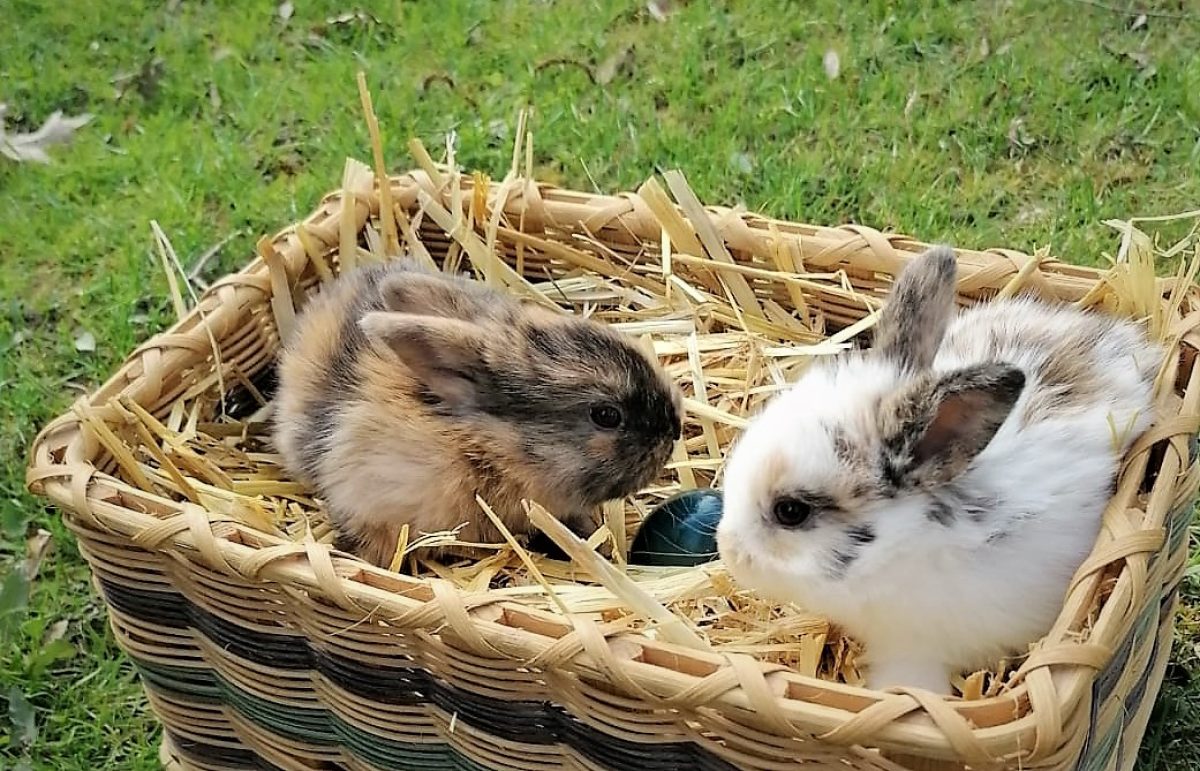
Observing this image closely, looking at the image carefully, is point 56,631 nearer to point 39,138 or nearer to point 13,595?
point 13,595

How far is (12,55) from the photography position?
5.18 m

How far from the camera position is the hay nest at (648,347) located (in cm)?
230

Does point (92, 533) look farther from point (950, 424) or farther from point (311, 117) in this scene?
point (311, 117)

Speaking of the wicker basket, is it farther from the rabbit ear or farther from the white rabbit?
the rabbit ear

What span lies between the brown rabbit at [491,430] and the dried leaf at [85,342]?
162 cm

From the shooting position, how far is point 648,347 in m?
2.91

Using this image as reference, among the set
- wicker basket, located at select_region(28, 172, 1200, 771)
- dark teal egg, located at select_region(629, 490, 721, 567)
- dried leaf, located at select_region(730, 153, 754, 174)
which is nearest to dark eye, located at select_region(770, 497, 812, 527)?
wicker basket, located at select_region(28, 172, 1200, 771)

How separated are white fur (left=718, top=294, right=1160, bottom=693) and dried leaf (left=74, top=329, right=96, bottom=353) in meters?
2.48

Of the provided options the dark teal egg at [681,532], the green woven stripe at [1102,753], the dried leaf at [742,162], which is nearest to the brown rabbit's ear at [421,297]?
the dark teal egg at [681,532]

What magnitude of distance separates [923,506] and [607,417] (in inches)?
29.9

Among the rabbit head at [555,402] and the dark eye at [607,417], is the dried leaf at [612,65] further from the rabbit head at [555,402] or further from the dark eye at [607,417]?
the dark eye at [607,417]

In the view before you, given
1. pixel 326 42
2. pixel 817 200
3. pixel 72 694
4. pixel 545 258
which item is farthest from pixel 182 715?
pixel 326 42

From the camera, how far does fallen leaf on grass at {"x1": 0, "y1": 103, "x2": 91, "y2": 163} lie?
4.79m

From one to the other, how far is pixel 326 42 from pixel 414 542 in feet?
10.6
